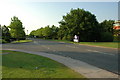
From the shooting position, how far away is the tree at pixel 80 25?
48.7 metres

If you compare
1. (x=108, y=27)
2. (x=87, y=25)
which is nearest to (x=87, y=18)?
(x=87, y=25)

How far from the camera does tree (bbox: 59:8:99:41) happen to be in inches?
1915

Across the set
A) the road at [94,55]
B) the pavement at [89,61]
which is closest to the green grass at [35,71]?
the pavement at [89,61]

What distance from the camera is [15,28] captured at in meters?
40.6

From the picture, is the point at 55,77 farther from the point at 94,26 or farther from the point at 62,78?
the point at 94,26

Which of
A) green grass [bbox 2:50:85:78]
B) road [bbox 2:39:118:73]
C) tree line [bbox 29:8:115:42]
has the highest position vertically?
tree line [bbox 29:8:115:42]

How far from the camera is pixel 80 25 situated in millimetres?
47906

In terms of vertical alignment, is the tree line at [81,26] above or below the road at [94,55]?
above

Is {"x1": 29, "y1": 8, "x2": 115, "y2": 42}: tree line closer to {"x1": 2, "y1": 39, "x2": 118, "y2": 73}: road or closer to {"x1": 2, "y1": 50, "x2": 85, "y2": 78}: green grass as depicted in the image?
{"x1": 2, "y1": 39, "x2": 118, "y2": 73}: road

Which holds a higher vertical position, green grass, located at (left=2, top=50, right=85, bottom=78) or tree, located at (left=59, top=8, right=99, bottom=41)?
tree, located at (left=59, top=8, right=99, bottom=41)

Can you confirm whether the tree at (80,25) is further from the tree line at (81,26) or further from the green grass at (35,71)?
the green grass at (35,71)

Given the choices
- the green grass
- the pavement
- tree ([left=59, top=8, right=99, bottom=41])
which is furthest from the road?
tree ([left=59, top=8, right=99, bottom=41])

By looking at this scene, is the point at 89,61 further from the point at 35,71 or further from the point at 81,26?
the point at 81,26

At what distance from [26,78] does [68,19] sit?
161 feet
